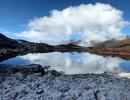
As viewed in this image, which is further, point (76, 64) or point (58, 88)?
point (76, 64)

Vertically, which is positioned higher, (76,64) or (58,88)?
(58,88)

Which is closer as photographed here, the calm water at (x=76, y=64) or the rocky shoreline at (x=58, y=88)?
the rocky shoreline at (x=58, y=88)

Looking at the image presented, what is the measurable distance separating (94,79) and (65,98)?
5.50m

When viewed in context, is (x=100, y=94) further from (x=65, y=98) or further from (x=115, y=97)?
(x=65, y=98)

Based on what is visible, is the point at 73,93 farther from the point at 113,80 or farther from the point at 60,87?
the point at 113,80

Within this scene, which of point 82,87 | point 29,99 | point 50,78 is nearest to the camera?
point 29,99

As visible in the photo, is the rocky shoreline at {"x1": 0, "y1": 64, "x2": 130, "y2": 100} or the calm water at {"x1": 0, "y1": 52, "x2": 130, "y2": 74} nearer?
the rocky shoreline at {"x1": 0, "y1": 64, "x2": 130, "y2": 100}

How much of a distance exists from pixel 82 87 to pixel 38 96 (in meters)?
3.99

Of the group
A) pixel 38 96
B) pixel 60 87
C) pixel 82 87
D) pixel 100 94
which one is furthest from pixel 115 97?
pixel 38 96

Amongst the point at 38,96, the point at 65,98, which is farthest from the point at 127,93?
the point at 38,96

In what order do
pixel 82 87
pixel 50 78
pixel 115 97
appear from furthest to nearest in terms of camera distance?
pixel 50 78 < pixel 82 87 < pixel 115 97

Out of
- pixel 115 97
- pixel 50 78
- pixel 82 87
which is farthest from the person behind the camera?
pixel 50 78

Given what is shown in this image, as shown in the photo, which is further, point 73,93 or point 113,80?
point 113,80

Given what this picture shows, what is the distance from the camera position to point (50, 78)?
24547 mm
